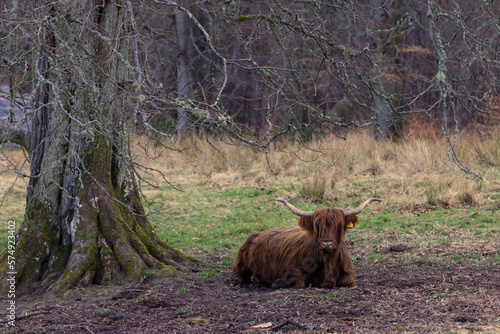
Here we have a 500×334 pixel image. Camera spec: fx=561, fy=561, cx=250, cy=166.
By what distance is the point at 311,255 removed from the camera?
595cm

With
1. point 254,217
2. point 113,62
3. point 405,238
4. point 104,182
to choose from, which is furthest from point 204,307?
point 254,217

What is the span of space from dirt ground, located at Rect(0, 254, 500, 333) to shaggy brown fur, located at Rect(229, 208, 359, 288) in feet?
0.99

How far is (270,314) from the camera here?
4.67m

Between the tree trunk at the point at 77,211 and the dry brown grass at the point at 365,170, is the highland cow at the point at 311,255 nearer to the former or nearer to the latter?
the tree trunk at the point at 77,211

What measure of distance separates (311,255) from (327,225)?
0.40 meters

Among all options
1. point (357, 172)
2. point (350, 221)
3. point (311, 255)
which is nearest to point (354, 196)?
point (357, 172)

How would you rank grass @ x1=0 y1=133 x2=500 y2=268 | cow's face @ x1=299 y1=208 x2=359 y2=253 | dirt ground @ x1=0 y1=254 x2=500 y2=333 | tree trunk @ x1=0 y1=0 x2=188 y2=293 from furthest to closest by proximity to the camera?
grass @ x1=0 y1=133 x2=500 y2=268, tree trunk @ x1=0 y1=0 x2=188 y2=293, cow's face @ x1=299 y1=208 x2=359 y2=253, dirt ground @ x1=0 y1=254 x2=500 y2=333

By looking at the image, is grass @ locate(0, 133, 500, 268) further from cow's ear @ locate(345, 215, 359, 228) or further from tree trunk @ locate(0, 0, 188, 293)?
cow's ear @ locate(345, 215, 359, 228)

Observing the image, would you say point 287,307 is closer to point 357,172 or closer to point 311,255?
point 311,255

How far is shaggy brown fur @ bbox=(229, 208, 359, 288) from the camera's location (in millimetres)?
5762

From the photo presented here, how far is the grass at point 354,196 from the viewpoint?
7922mm

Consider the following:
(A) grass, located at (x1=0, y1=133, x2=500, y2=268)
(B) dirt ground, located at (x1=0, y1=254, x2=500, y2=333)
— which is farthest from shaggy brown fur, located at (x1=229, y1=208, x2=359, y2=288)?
(A) grass, located at (x1=0, y1=133, x2=500, y2=268)

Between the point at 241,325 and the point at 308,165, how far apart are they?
859cm

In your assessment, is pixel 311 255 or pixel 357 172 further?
pixel 357 172
